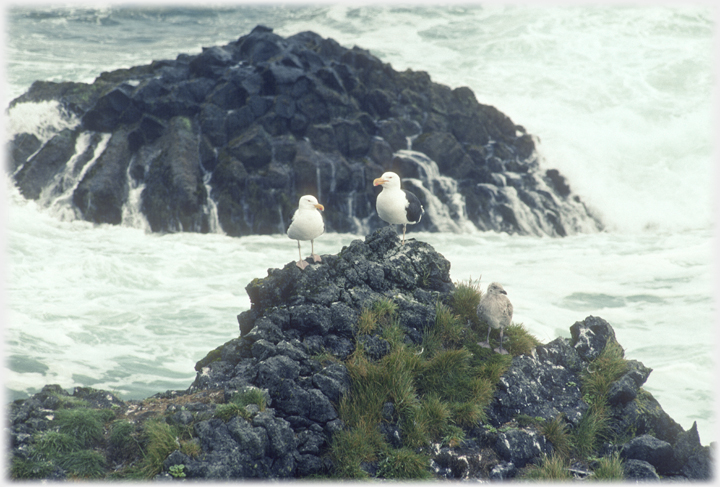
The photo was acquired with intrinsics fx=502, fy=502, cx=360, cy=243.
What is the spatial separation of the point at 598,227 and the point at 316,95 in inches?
720

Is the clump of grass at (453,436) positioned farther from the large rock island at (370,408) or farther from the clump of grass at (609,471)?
the clump of grass at (609,471)

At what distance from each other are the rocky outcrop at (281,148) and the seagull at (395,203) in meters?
15.9

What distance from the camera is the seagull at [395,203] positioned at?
951cm

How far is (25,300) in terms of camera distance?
19.4 meters

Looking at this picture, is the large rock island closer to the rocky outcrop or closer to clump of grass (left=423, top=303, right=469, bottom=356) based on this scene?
clump of grass (left=423, top=303, right=469, bottom=356)

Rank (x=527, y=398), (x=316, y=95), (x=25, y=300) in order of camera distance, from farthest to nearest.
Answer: (x=316, y=95), (x=25, y=300), (x=527, y=398)

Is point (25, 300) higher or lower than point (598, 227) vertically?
lower

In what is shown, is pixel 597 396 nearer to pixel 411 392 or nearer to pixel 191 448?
pixel 411 392

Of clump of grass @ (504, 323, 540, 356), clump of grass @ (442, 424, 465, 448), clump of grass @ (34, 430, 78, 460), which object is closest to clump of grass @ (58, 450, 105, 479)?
clump of grass @ (34, 430, 78, 460)

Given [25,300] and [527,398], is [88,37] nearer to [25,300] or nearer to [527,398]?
[25,300]

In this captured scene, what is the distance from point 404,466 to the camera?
7.19 metres

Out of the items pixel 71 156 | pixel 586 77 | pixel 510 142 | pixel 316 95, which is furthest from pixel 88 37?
pixel 586 77

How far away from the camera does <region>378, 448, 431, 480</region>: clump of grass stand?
281 inches

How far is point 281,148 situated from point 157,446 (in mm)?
21350
